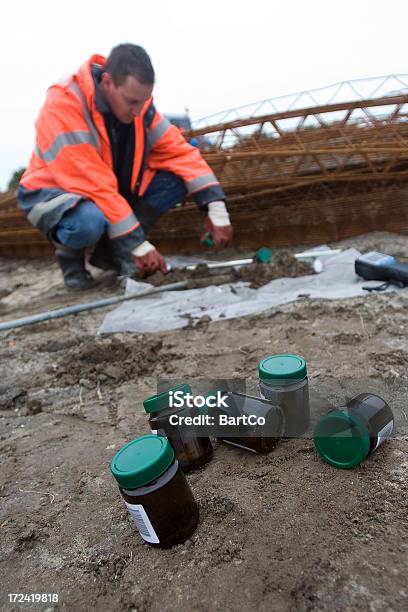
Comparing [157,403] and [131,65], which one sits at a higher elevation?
[131,65]

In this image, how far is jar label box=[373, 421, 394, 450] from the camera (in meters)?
1.17

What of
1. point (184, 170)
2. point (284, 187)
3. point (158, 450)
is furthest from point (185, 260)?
point (158, 450)

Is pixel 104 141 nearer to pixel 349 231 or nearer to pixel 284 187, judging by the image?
pixel 284 187

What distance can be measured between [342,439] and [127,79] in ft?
8.57

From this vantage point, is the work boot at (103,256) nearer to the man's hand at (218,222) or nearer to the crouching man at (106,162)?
the crouching man at (106,162)

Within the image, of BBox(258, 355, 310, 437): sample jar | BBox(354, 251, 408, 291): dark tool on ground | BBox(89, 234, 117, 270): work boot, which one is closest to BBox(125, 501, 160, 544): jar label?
BBox(258, 355, 310, 437): sample jar

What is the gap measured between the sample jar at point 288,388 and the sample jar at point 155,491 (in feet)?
1.24

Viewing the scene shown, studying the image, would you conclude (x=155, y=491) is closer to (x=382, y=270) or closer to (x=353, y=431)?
(x=353, y=431)

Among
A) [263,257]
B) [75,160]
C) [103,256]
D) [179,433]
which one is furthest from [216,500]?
[103,256]

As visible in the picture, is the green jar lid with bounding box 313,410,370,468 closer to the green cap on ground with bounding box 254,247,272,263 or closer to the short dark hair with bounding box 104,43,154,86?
the green cap on ground with bounding box 254,247,272,263

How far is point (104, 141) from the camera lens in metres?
3.10

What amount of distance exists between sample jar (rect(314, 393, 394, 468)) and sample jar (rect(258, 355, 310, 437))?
0.36 feet

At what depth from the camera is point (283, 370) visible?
126cm

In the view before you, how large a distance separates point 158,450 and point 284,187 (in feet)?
9.62
